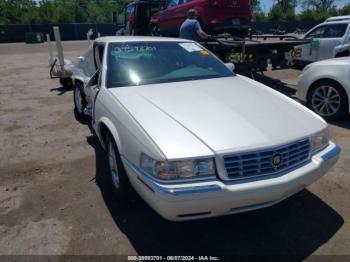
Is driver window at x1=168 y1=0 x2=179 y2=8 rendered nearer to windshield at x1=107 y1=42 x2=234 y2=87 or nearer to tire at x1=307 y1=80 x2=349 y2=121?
tire at x1=307 y1=80 x2=349 y2=121

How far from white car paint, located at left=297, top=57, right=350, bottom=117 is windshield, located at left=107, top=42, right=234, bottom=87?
7.49ft

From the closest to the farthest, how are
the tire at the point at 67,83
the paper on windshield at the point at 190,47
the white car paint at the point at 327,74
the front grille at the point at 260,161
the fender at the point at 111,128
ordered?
the front grille at the point at 260,161
the fender at the point at 111,128
the paper on windshield at the point at 190,47
the white car paint at the point at 327,74
the tire at the point at 67,83

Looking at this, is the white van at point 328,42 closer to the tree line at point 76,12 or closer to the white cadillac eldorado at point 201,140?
the white cadillac eldorado at point 201,140

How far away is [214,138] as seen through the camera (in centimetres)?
234

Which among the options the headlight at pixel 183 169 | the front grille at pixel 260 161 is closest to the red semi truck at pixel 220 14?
the front grille at pixel 260 161

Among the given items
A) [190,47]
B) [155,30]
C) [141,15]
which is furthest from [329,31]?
[190,47]

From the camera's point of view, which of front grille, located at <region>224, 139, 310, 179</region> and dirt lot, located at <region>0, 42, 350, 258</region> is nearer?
front grille, located at <region>224, 139, 310, 179</region>

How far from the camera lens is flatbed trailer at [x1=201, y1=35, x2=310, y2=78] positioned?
7.12m

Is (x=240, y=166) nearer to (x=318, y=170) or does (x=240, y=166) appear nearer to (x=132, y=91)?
(x=318, y=170)

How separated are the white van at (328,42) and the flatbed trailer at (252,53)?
1135 mm

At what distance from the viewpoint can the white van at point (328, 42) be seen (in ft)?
30.6

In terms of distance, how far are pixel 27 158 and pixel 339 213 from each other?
3.98 metres

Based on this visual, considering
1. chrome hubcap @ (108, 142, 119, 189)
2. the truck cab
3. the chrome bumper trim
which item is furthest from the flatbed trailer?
the truck cab

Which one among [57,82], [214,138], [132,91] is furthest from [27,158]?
[57,82]
